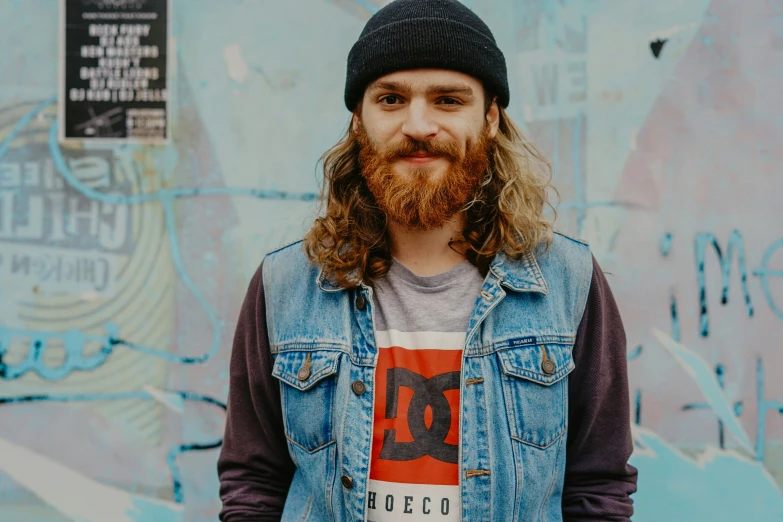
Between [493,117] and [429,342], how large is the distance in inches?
27.5

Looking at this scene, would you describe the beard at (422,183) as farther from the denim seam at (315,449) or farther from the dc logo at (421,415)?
the denim seam at (315,449)

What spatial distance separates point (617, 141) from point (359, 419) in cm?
182

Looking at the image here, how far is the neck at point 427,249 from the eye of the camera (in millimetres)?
1789

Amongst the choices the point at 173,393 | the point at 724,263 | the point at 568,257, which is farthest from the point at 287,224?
the point at 724,263

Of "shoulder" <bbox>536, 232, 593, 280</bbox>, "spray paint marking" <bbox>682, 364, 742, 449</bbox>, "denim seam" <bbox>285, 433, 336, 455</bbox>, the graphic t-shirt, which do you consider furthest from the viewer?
"spray paint marking" <bbox>682, 364, 742, 449</bbox>

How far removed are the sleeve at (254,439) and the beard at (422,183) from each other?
46cm

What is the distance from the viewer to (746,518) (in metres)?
2.80

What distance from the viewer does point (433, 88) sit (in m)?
1.74

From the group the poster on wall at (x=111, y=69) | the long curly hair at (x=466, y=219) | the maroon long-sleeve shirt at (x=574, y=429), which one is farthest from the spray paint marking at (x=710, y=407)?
the poster on wall at (x=111, y=69)

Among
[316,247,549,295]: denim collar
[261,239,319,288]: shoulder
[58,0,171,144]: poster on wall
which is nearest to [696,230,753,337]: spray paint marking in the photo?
[316,247,549,295]: denim collar

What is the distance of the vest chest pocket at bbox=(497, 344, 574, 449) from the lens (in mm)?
1616

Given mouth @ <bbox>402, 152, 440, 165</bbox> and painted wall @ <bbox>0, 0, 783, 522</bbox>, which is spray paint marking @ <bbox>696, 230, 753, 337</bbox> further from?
mouth @ <bbox>402, 152, 440, 165</bbox>

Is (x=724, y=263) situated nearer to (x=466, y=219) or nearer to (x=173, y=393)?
(x=466, y=219)

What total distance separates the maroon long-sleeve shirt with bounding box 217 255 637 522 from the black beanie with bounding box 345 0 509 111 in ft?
2.11
